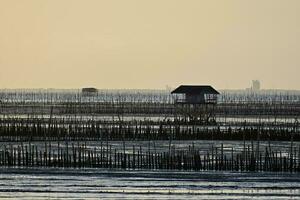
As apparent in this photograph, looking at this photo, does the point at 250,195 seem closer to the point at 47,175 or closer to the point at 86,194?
the point at 86,194

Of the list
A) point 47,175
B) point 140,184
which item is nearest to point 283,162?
point 140,184

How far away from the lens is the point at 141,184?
4081 cm

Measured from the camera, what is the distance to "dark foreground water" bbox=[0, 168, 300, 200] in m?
37.4

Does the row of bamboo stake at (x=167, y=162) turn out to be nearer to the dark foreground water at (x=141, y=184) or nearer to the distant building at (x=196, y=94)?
the dark foreground water at (x=141, y=184)

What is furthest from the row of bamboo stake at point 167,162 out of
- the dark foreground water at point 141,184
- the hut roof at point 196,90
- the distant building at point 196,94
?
the hut roof at point 196,90

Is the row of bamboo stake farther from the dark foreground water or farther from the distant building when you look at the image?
the distant building

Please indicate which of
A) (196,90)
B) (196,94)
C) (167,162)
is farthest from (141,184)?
(196,90)

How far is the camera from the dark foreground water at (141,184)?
1474 inches

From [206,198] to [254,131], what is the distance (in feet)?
97.0

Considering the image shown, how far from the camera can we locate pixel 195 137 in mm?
66688

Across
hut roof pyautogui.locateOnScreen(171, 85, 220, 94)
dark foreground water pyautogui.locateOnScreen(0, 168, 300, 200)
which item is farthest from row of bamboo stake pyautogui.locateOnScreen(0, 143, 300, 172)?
hut roof pyautogui.locateOnScreen(171, 85, 220, 94)

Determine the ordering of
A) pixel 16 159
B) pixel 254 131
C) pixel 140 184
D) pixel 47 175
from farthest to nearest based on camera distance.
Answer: pixel 254 131
pixel 16 159
pixel 47 175
pixel 140 184

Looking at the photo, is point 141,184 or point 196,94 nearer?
point 141,184

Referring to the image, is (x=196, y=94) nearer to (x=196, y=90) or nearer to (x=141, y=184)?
(x=196, y=90)
